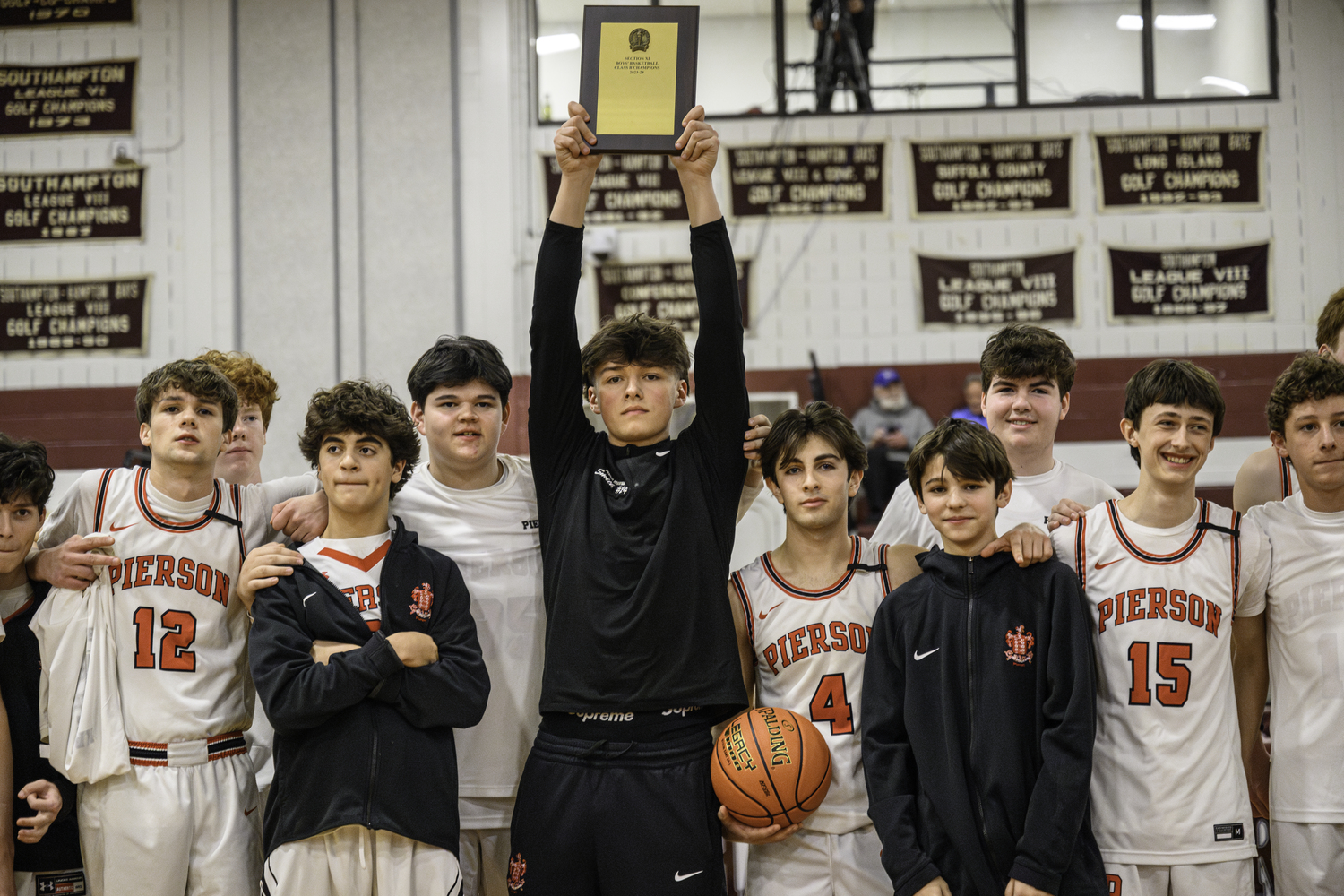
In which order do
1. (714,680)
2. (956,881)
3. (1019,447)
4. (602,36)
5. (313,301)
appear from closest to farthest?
(956,881)
(714,680)
(602,36)
(1019,447)
(313,301)

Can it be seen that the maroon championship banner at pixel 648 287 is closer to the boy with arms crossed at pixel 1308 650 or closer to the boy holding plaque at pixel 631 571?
the boy holding plaque at pixel 631 571

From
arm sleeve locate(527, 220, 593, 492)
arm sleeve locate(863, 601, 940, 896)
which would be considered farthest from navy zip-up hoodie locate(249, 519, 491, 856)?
→ arm sleeve locate(863, 601, 940, 896)

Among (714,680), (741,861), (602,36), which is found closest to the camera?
(714,680)

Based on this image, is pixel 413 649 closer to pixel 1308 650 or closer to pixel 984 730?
pixel 984 730

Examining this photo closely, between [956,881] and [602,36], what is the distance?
8.17 ft

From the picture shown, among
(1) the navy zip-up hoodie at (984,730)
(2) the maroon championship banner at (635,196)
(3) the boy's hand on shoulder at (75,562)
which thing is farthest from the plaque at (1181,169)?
(3) the boy's hand on shoulder at (75,562)

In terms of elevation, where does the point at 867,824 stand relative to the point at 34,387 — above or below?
below

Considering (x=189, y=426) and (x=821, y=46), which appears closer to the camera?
(x=189, y=426)

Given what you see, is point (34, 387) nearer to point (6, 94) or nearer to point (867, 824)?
point (6, 94)

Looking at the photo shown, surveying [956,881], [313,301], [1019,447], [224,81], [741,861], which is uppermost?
[224,81]

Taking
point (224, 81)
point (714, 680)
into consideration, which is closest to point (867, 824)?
point (714, 680)

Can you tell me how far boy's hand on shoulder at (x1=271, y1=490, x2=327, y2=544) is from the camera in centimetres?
300

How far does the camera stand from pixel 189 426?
297 centimetres

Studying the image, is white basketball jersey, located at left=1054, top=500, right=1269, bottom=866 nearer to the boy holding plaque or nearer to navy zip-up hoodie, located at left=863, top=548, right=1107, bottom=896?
navy zip-up hoodie, located at left=863, top=548, right=1107, bottom=896
